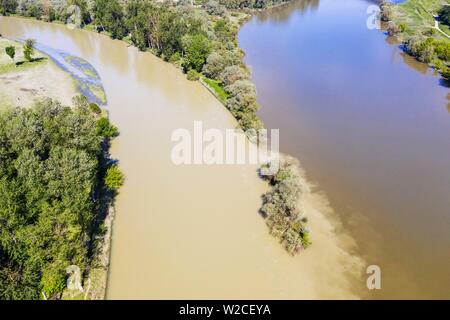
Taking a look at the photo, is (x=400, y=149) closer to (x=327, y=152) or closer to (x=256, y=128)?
(x=327, y=152)

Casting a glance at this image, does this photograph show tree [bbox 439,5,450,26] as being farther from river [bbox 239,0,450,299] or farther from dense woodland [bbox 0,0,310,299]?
dense woodland [bbox 0,0,310,299]

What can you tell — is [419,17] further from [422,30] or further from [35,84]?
[35,84]

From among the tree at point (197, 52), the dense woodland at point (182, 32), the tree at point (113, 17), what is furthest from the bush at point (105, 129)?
the tree at point (113, 17)

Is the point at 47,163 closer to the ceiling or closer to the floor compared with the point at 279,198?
closer to the ceiling

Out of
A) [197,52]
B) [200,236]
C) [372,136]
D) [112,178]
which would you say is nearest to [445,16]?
[372,136]

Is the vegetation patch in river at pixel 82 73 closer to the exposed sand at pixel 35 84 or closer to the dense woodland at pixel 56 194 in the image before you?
the exposed sand at pixel 35 84

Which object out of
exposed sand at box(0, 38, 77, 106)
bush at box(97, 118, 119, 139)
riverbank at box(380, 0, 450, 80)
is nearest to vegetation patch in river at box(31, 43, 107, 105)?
exposed sand at box(0, 38, 77, 106)
